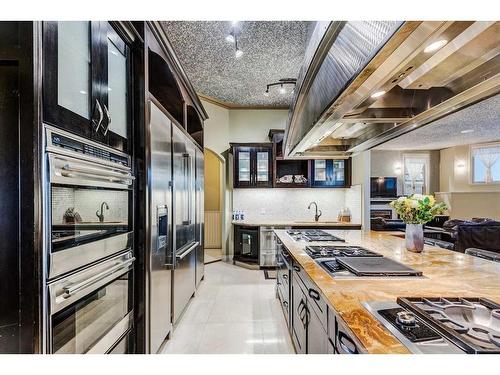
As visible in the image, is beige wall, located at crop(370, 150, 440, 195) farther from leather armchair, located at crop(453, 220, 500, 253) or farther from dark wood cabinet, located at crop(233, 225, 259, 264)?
dark wood cabinet, located at crop(233, 225, 259, 264)

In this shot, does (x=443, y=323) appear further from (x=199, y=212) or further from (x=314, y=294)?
(x=199, y=212)

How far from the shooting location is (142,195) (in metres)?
2.05

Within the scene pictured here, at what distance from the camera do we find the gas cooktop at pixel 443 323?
0.89 metres

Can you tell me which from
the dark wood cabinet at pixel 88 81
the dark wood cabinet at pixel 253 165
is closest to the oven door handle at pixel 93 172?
the dark wood cabinet at pixel 88 81

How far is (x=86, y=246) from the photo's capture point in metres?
1.43

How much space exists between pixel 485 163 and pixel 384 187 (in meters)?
2.83

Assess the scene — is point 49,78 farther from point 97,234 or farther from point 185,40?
point 185,40

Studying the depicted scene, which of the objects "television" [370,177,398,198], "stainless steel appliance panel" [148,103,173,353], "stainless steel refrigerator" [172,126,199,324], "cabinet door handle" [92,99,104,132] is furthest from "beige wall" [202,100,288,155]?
"cabinet door handle" [92,99,104,132]

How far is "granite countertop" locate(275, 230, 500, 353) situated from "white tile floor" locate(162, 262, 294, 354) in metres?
1.07

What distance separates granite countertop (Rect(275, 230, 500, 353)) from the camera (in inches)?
39.0

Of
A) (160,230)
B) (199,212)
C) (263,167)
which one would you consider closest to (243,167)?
(263,167)

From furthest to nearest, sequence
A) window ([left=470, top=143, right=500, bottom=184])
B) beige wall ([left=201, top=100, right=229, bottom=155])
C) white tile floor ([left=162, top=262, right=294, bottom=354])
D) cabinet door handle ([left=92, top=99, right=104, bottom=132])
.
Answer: window ([left=470, top=143, right=500, bottom=184]) → beige wall ([left=201, top=100, right=229, bottom=155]) → white tile floor ([left=162, top=262, right=294, bottom=354]) → cabinet door handle ([left=92, top=99, right=104, bottom=132])

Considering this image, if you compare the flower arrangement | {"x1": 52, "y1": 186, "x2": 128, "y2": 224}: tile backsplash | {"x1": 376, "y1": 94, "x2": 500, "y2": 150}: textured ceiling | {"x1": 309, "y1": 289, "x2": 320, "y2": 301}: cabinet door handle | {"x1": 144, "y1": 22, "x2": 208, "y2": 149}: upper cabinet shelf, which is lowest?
{"x1": 309, "y1": 289, "x2": 320, "y2": 301}: cabinet door handle
